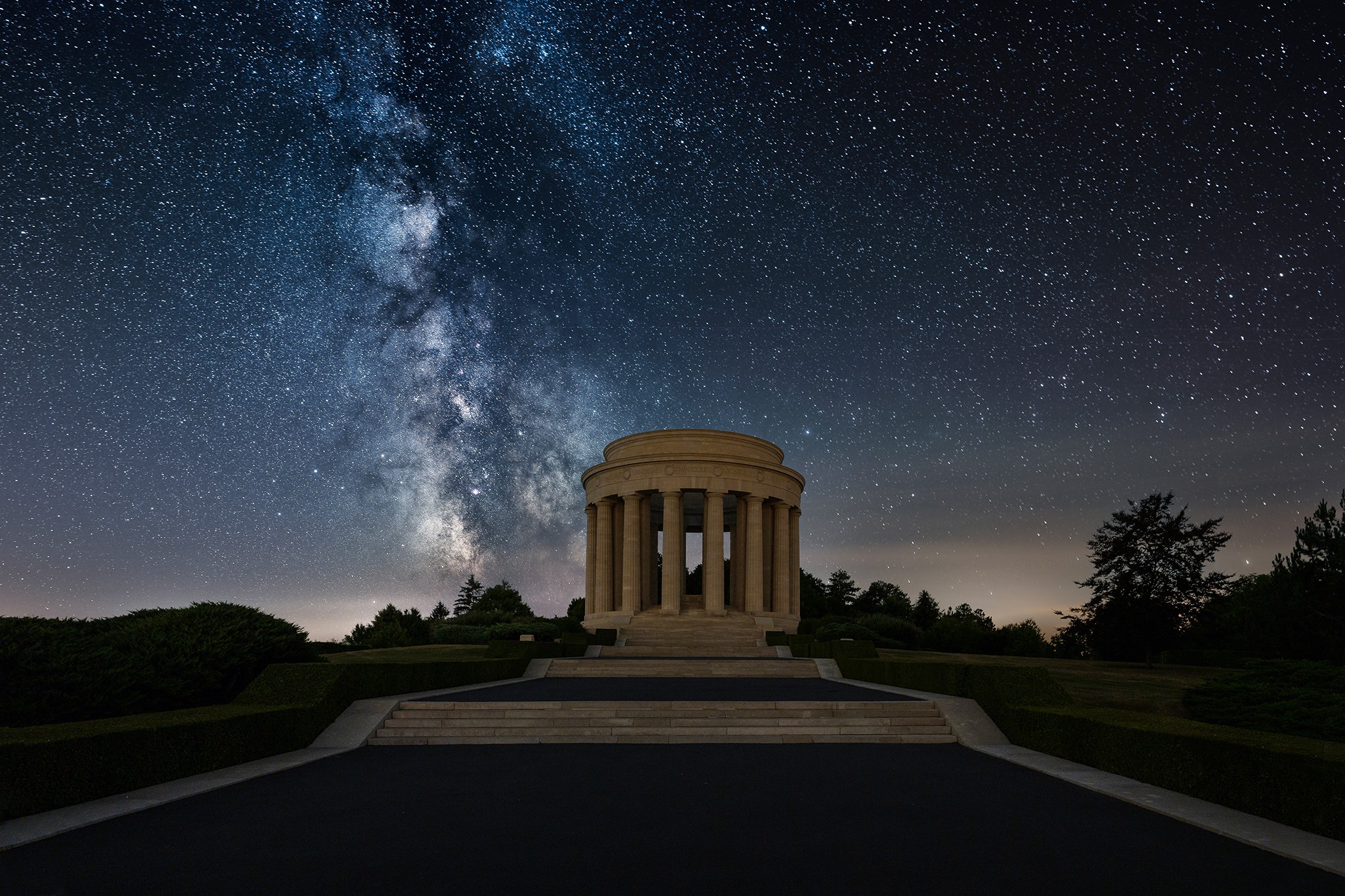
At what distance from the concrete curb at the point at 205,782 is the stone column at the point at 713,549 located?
35.7 metres

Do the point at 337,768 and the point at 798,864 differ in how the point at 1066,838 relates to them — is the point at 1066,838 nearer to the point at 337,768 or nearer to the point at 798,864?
the point at 798,864

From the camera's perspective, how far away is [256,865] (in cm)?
818

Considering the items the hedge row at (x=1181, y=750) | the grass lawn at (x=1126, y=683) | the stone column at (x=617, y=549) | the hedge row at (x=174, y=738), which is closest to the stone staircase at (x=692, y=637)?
the stone column at (x=617, y=549)

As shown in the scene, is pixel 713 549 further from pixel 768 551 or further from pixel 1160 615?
pixel 1160 615

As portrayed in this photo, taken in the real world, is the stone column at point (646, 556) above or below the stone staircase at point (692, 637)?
above

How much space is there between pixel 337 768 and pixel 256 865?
633 centimetres

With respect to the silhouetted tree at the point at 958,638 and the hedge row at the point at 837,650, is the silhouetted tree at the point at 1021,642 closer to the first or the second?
the silhouetted tree at the point at 958,638

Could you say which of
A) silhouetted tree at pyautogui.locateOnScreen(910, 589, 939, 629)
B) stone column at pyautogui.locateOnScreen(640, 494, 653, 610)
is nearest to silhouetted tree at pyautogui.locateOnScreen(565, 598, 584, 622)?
stone column at pyautogui.locateOnScreen(640, 494, 653, 610)

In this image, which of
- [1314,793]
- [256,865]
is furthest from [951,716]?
[256,865]

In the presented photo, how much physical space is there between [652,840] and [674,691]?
50.5 feet

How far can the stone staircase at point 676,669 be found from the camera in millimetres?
31172

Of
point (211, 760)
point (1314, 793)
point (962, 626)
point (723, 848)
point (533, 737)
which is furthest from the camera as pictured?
point (962, 626)

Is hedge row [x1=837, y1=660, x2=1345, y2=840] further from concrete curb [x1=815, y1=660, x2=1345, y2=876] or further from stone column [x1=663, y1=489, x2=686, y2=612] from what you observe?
stone column [x1=663, y1=489, x2=686, y2=612]

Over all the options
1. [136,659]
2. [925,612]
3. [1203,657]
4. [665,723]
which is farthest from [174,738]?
[925,612]
